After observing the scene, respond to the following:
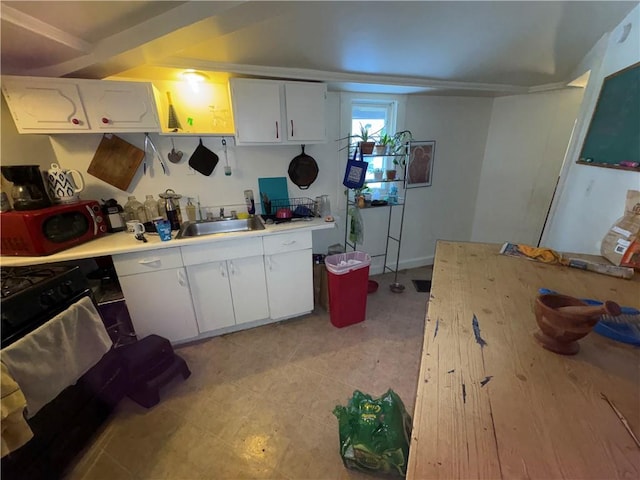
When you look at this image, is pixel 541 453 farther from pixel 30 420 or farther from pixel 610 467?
pixel 30 420

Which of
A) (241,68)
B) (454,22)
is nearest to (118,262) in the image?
(241,68)

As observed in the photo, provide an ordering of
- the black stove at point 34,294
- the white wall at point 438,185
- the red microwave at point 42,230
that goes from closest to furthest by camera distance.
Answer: the black stove at point 34,294
the red microwave at point 42,230
the white wall at point 438,185

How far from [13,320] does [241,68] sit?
186 centimetres

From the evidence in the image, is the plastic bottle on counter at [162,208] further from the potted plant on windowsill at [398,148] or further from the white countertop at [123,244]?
the potted plant on windowsill at [398,148]

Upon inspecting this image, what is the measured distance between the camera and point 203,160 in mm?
2211

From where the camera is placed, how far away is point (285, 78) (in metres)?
2.02

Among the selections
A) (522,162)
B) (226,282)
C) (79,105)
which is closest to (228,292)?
(226,282)

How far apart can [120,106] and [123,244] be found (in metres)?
0.92

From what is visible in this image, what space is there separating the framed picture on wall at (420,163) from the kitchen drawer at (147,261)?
8.19 feet

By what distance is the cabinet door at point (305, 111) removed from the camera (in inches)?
80.0

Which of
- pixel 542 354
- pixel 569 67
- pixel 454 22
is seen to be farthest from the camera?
A: pixel 569 67

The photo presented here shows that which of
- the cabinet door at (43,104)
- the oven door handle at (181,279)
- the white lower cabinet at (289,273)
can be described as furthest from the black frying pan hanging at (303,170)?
the cabinet door at (43,104)

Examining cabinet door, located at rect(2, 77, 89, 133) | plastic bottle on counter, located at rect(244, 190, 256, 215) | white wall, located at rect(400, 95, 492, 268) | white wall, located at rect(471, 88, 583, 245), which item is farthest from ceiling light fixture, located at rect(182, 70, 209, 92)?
white wall, located at rect(471, 88, 583, 245)

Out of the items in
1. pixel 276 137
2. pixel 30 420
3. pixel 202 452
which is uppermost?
pixel 276 137
